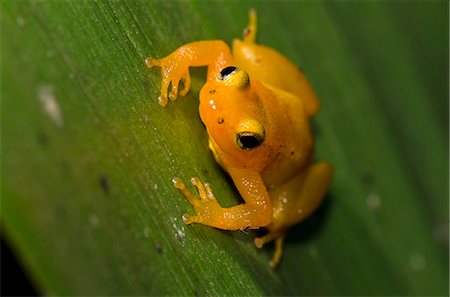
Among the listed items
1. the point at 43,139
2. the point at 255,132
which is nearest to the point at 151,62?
the point at 255,132

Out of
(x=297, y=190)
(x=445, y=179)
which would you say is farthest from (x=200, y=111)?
(x=445, y=179)

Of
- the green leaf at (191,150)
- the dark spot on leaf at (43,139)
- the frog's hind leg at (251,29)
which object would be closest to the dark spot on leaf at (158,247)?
the green leaf at (191,150)

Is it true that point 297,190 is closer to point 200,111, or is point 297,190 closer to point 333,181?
point 333,181

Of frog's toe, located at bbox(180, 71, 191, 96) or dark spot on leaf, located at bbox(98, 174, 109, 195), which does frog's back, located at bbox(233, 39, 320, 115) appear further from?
dark spot on leaf, located at bbox(98, 174, 109, 195)

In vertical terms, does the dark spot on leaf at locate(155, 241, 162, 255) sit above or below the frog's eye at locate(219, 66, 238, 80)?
below

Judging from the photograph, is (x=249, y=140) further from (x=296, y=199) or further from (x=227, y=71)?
(x=296, y=199)

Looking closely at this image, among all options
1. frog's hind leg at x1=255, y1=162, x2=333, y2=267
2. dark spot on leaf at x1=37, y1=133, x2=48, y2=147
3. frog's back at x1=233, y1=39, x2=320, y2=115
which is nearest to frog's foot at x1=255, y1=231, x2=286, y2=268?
frog's hind leg at x1=255, y1=162, x2=333, y2=267
